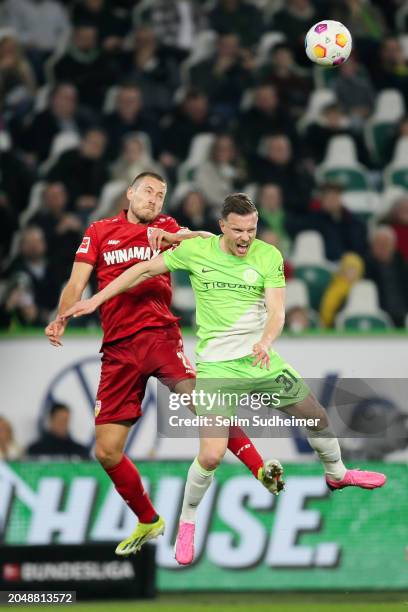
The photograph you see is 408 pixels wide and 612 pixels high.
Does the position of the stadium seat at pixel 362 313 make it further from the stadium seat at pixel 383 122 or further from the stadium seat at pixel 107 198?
the stadium seat at pixel 383 122

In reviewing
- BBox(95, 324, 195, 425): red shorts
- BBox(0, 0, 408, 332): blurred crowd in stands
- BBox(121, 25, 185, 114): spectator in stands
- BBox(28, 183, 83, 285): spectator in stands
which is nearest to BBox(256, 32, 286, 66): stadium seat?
BBox(0, 0, 408, 332): blurred crowd in stands

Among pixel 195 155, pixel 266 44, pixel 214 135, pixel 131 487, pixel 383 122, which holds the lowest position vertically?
pixel 131 487

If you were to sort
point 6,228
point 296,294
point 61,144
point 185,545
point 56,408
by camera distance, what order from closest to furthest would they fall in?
point 185,545, point 56,408, point 296,294, point 6,228, point 61,144

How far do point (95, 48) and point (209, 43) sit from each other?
153 cm

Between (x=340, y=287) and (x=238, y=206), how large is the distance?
6.25 metres

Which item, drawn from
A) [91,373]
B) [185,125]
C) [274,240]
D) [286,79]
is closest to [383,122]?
[286,79]


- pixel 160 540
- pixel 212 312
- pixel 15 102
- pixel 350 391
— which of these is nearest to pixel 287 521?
pixel 160 540

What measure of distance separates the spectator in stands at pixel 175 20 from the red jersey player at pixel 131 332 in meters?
8.92

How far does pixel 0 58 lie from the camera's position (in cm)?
1741

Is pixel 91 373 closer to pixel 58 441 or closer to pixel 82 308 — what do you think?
pixel 58 441

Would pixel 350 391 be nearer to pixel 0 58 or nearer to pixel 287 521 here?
pixel 287 521

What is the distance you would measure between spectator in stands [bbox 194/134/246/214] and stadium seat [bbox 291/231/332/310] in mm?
1125

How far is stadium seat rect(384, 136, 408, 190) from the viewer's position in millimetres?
17734

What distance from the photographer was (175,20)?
1869 centimetres
